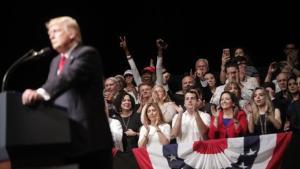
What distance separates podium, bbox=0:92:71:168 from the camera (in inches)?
105

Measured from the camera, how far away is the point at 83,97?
2820mm

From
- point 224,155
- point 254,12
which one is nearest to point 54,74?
point 224,155

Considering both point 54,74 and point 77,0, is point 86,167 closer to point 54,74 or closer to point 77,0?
point 54,74

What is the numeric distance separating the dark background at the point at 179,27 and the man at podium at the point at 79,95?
6.22m

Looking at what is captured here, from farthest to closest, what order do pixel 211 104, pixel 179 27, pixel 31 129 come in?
pixel 179 27, pixel 211 104, pixel 31 129

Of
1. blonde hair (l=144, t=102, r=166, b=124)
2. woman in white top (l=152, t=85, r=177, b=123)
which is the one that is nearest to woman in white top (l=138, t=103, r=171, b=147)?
blonde hair (l=144, t=102, r=166, b=124)

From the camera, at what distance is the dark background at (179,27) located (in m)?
9.55

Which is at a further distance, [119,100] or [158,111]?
[119,100]

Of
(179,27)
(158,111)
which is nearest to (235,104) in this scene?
(158,111)

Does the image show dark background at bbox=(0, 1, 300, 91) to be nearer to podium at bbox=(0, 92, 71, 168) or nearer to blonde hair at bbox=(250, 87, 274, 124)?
blonde hair at bbox=(250, 87, 274, 124)

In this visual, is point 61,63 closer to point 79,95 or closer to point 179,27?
point 79,95

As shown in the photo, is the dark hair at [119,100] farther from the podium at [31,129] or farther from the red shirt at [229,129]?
the podium at [31,129]

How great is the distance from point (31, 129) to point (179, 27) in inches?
305

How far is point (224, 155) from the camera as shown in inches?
229
